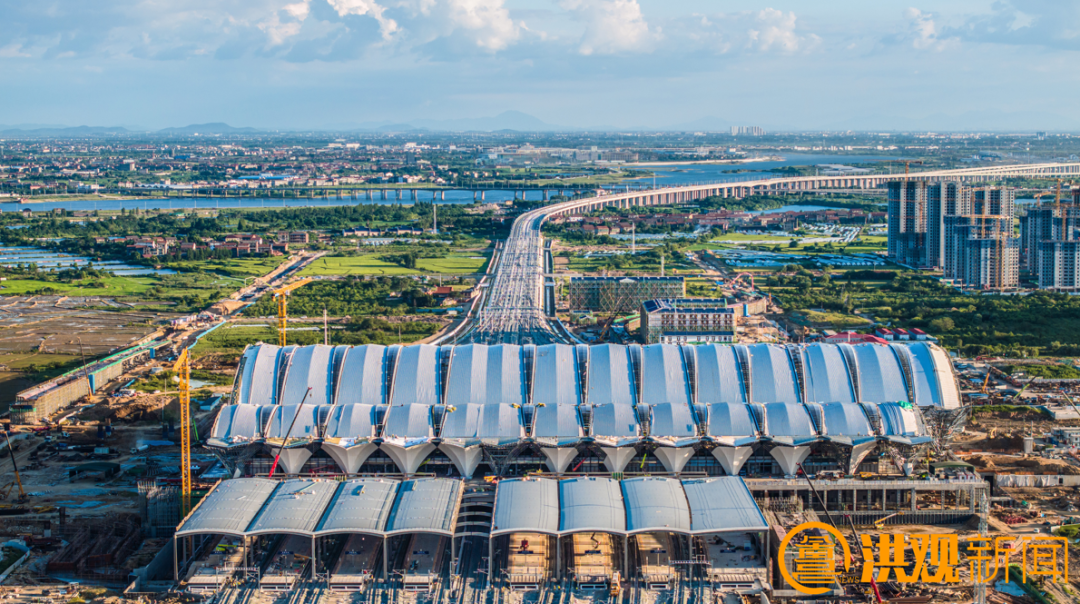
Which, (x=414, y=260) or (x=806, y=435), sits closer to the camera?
(x=806, y=435)

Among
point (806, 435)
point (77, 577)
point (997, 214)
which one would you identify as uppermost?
point (997, 214)

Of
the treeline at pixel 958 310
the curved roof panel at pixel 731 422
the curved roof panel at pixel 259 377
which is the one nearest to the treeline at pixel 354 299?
the treeline at pixel 958 310

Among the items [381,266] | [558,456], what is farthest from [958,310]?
[381,266]

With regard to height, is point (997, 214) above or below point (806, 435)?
above

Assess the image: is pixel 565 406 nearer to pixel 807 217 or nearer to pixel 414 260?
pixel 414 260

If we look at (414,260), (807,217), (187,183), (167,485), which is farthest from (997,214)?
(187,183)

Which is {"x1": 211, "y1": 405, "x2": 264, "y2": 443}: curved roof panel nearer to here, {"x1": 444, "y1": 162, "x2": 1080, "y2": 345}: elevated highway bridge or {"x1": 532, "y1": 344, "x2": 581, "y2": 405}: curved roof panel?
{"x1": 532, "y1": 344, "x2": 581, "y2": 405}: curved roof panel

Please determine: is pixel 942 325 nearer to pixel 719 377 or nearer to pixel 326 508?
pixel 719 377
